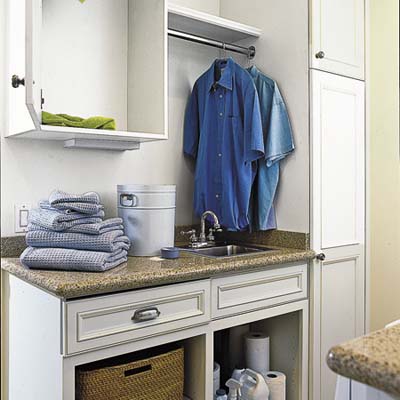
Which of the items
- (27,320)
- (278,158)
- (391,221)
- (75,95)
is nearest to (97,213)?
(27,320)

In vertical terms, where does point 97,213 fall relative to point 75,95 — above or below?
below

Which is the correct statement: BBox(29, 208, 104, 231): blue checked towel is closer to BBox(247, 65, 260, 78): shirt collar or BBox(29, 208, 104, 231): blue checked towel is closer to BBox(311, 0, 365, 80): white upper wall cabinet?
BBox(247, 65, 260, 78): shirt collar

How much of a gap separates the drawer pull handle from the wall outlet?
0.68m

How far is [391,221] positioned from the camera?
8.20 feet

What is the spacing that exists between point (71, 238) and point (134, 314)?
0.36 metres

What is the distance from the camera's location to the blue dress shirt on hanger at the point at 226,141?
89.2 inches

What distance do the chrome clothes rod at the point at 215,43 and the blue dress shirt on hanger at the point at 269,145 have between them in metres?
0.18

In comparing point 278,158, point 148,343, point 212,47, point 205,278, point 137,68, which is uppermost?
point 212,47

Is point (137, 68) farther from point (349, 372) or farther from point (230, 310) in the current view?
point (349, 372)

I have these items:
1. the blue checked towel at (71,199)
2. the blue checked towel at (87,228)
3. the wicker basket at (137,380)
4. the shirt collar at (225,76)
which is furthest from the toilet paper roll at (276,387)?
the shirt collar at (225,76)

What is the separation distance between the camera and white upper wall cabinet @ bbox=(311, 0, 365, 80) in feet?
7.32

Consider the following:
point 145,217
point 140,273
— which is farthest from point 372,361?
point 145,217

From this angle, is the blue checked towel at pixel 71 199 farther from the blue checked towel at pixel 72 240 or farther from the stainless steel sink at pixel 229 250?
the stainless steel sink at pixel 229 250

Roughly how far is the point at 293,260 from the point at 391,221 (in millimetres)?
719
